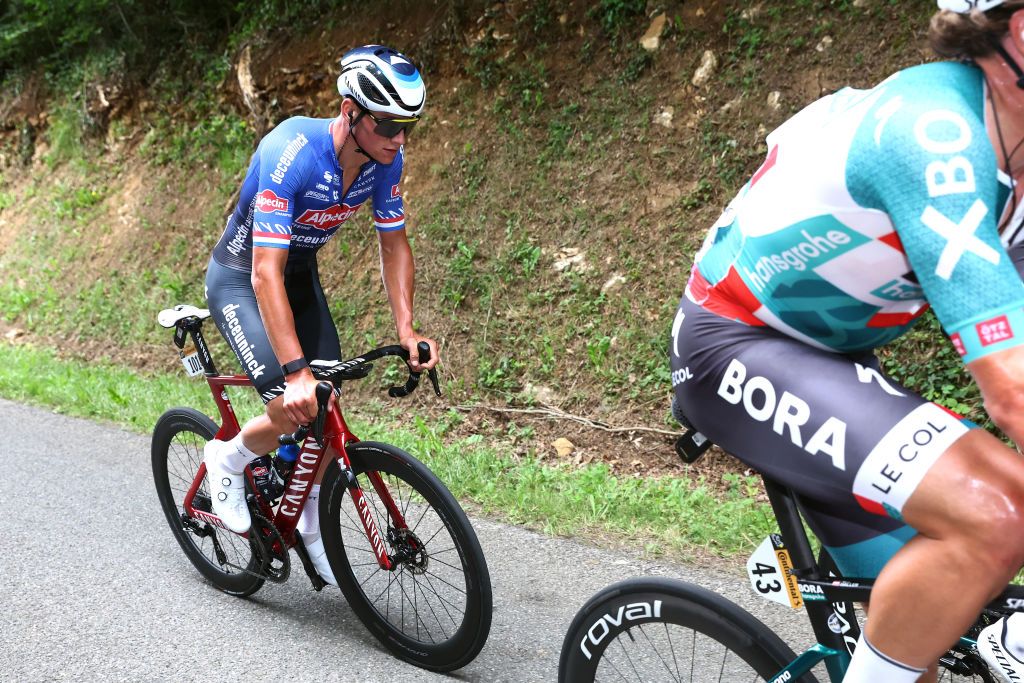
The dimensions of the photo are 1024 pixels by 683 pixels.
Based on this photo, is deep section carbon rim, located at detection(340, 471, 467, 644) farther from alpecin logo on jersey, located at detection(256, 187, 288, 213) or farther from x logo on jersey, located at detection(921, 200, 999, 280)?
x logo on jersey, located at detection(921, 200, 999, 280)

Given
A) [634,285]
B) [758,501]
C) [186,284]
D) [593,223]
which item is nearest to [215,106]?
[186,284]

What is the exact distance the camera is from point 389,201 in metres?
4.04

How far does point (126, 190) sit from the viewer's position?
12.2m

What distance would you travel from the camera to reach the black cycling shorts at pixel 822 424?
179 centimetres

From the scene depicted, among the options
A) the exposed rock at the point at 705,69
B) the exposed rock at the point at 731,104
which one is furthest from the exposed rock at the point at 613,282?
the exposed rock at the point at 705,69

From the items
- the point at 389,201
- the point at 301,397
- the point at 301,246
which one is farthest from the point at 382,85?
the point at 301,397

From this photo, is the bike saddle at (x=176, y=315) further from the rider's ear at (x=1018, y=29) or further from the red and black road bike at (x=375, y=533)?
the rider's ear at (x=1018, y=29)

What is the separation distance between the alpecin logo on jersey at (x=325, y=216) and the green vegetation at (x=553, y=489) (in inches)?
73.5

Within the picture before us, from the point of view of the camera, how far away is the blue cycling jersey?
3525mm

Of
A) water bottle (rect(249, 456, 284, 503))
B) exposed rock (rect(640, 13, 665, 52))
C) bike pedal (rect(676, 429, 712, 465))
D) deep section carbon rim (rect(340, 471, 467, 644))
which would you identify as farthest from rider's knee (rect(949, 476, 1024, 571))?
exposed rock (rect(640, 13, 665, 52))

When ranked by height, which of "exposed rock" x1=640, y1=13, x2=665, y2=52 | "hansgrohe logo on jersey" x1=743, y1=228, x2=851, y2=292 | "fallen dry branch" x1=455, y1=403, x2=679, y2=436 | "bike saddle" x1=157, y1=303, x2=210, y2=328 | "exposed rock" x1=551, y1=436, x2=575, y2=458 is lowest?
"exposed rock" x1=551, y1=436, x2=575, y2=458

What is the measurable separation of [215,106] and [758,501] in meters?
9.25

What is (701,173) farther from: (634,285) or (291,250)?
(291,250)

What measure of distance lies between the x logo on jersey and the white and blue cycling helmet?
7.42ft
